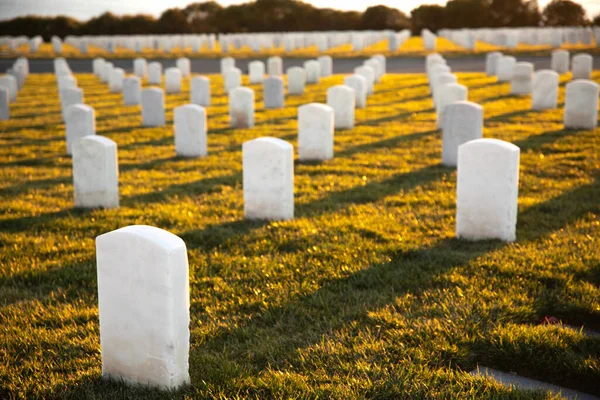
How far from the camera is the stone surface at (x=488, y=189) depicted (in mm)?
5855

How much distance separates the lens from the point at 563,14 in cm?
6009

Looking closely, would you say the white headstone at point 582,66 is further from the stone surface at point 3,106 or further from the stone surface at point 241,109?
the stone surface at point 3,106

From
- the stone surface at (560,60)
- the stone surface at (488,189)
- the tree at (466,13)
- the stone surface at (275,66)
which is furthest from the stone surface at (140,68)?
the tree at (466,13)

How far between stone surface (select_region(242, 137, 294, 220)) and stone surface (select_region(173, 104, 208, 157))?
12.3ft

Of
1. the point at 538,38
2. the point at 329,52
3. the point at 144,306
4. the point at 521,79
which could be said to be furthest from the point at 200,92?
the point at 538,38

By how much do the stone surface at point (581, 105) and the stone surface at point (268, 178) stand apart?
7.42 meters

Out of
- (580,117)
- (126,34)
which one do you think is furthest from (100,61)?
(126,34)

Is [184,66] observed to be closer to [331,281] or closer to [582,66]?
[582,66]

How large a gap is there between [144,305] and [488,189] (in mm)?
3654

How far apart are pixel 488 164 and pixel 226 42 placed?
1702 inches

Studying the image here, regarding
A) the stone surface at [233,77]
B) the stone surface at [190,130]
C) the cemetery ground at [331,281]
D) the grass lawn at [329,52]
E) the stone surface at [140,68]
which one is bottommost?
the cemetery ground at [331,281]

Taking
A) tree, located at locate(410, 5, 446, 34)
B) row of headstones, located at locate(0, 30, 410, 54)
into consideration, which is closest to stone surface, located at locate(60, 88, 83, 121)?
row of headstones, located at locate(0, 30, 410, 54)

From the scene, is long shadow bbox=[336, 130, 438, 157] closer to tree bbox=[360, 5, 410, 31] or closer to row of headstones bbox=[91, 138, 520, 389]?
row of headstones bbox=[91, 138, 520, 389]

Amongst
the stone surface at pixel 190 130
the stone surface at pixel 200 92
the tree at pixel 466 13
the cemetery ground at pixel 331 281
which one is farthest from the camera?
the tree at pixel 466 13
